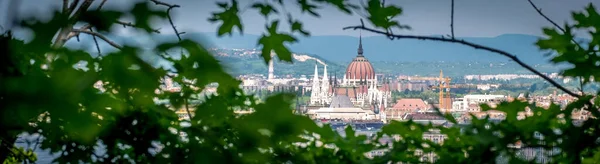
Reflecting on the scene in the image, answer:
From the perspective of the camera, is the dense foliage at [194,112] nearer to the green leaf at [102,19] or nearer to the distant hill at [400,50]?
the green leaf at [102,19]

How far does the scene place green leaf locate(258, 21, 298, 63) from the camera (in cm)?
69

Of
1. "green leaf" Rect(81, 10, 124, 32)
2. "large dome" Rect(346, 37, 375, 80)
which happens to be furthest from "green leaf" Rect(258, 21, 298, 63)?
"large dome" Rect(346, 37, 375, 80)

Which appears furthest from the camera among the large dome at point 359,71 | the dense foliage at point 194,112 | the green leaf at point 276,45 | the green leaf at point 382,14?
the large dome at point 359,71

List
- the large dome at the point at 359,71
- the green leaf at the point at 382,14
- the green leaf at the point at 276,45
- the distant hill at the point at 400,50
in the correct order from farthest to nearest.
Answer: the distant hill at the point at 400,50 → the large dome at the point at 359,71 → the green leaf at the point at 382,14 → the green leaf at the point at 276,45

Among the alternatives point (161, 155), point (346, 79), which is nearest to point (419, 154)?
point (161, 155)

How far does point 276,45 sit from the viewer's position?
693 millimetres

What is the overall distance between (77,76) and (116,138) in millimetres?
519

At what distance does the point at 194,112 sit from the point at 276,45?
10.9 inches

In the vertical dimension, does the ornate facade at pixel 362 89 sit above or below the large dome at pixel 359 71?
below

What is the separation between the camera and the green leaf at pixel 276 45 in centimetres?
69

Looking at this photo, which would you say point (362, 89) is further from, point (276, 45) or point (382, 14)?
point (276, 45)

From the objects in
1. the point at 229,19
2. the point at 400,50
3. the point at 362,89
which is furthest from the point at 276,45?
the point at 400,50

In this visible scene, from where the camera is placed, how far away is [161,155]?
2.21 feet

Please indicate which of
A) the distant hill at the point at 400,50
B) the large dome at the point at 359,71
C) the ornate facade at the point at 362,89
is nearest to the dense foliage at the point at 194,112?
the ornate facade at the point at 362,89
